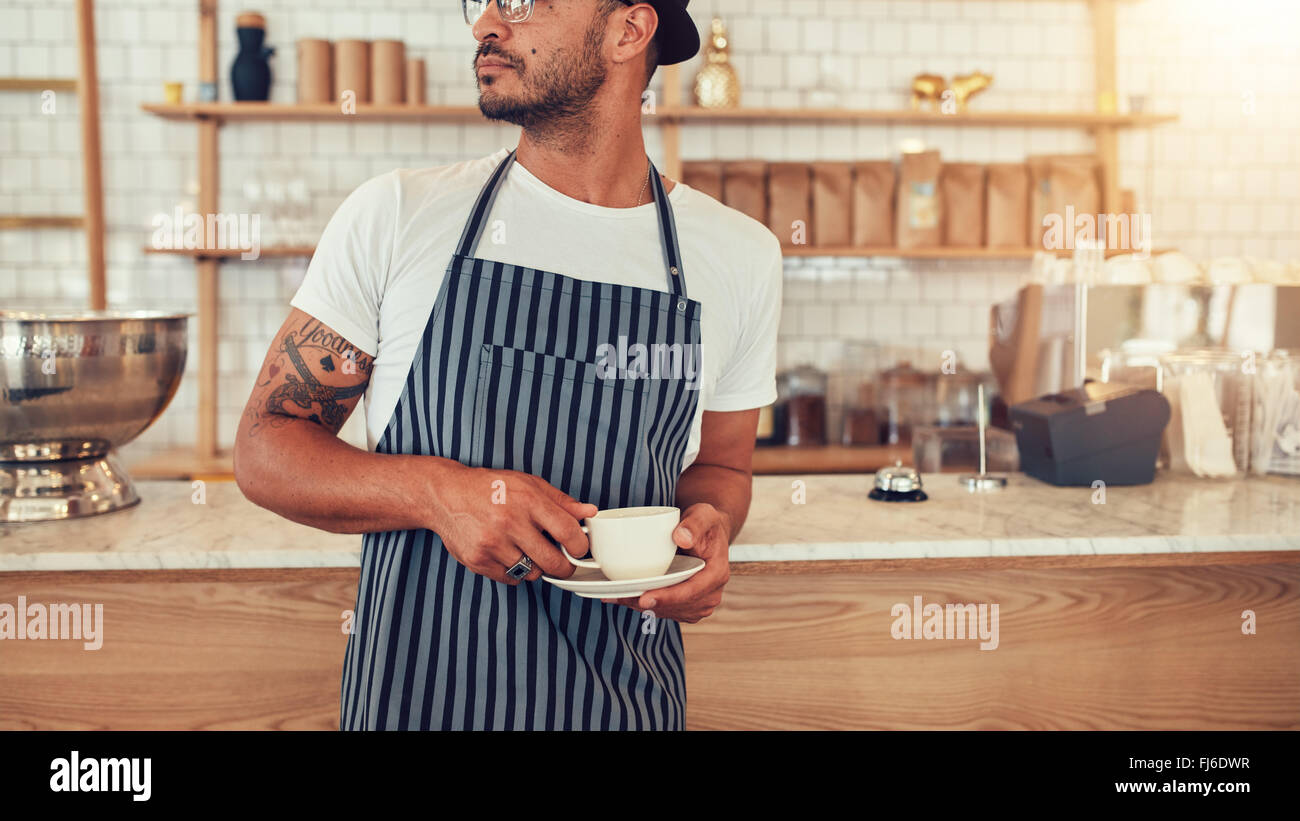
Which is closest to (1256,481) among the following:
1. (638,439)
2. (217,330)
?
(638,439)


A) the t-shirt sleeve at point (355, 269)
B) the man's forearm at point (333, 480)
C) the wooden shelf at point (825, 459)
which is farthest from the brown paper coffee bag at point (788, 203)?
the man's forearm at point (333, 480)

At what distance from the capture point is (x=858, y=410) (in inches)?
152

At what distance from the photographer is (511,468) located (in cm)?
129

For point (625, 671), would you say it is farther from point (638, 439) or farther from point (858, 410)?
point (858, 410)

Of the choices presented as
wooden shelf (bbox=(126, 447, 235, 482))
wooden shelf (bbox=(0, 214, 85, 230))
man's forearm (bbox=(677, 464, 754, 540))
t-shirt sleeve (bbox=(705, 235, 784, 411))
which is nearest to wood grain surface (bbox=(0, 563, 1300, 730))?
man's forearm (bbox=(677, 464, 754, 540))

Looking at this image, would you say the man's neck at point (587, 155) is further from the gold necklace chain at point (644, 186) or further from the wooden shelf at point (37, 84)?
the wooden shelf at point (37, 84)

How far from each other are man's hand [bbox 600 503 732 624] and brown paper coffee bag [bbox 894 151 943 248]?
8.95ft

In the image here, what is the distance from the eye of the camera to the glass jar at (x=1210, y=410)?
2.09 metres

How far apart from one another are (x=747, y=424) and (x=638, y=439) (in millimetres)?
245

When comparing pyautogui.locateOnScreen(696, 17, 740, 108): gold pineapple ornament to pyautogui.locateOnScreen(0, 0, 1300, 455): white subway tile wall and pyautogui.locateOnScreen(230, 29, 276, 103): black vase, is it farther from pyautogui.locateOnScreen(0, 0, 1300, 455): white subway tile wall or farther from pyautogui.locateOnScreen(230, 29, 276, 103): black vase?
pyautogui.locateOnScreen(230, 29, 276, 103): black vase

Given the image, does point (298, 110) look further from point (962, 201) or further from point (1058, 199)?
point (1058, 199)

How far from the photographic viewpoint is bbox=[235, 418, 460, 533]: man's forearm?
3.86 feet
